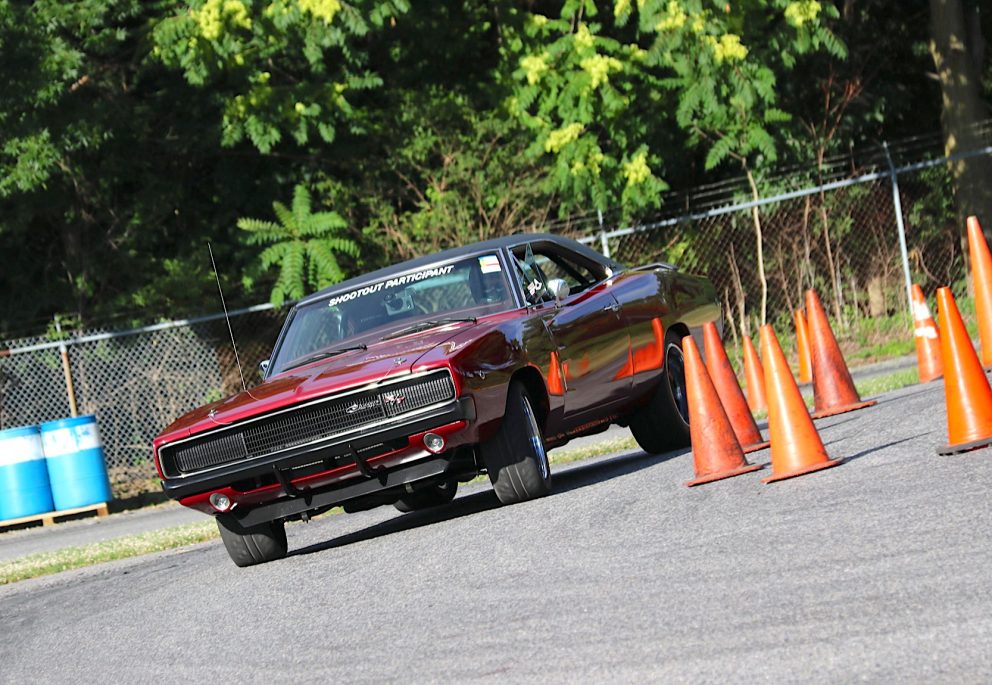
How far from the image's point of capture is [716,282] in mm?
21594

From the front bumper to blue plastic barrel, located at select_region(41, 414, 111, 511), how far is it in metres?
8.94

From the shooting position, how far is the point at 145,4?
71.1ft

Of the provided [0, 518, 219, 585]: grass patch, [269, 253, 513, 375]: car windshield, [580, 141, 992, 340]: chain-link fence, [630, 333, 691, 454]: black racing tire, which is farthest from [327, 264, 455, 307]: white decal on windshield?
[580, 141, 992, 340]: chain-link fence

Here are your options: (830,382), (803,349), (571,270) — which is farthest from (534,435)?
(803,349)

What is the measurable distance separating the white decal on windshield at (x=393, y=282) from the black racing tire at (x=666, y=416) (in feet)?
6.26

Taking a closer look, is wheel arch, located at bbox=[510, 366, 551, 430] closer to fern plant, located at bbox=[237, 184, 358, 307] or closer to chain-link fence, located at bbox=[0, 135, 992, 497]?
chain-link fence, located at bbox=[0, 135, 992, 497]

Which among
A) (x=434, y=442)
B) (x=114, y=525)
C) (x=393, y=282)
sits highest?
(x=393, y=282)

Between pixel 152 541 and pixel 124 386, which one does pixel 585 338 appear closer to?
pixel 152 541

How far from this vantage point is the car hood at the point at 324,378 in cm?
860

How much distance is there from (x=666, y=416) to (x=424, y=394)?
294cm

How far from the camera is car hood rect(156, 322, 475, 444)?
8.60 metres

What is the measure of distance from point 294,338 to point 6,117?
10.3 m

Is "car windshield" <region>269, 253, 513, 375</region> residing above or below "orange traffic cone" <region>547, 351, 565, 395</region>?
above

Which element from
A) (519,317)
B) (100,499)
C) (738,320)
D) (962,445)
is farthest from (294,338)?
(738,320)
